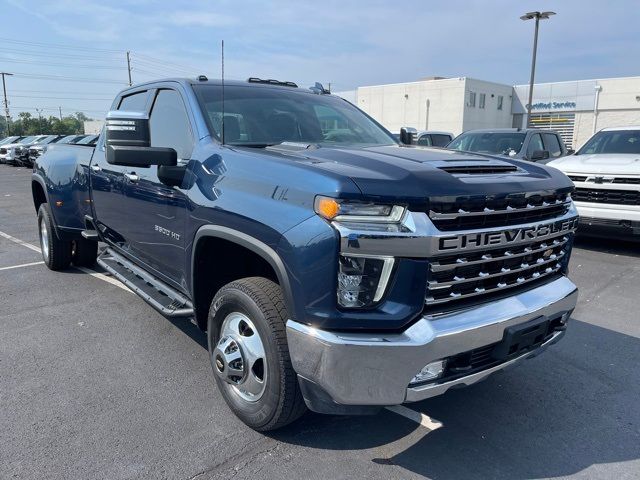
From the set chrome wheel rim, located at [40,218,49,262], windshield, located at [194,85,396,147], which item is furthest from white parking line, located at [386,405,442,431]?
chrome wheel rim, located at [40,218,49,262]

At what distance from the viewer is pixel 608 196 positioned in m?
7.15

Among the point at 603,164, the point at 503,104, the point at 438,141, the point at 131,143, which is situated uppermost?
the point at 503,104

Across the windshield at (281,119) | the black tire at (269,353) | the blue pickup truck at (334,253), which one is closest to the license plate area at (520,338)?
the blue pickup truck at (334,253)

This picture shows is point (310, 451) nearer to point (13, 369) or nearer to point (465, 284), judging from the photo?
point (465, 284)

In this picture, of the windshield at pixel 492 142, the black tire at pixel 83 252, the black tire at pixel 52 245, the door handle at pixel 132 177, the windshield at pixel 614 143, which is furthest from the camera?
the windshield at pixel 492 142

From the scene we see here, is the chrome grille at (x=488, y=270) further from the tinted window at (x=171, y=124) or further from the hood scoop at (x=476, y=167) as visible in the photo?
the tinted window at (x=171, y=124)

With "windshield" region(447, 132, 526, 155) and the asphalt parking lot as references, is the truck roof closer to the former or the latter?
the asphalt parking lot

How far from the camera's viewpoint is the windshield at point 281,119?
339cm

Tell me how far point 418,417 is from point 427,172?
1536 millimetres

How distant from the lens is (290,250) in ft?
7.59

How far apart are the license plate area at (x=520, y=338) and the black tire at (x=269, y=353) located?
1010 mm

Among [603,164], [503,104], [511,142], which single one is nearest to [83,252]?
[603,164]

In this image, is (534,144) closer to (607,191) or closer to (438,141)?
(438,141)

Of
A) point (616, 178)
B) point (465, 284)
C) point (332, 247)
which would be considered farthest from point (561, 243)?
point (616, 178)
